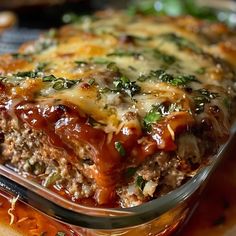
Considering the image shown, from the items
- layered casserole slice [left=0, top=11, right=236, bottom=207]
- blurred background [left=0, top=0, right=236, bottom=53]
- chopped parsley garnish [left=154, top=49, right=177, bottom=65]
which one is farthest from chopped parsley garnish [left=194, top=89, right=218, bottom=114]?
blurred background [left=0, top=0, right=236, bottom=53]

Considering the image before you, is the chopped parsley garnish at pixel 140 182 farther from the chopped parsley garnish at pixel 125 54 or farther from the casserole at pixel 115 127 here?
the chopped parsley garnish at pixel 125 54

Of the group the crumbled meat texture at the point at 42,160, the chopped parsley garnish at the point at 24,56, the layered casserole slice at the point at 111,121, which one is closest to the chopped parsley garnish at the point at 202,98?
the layered casserole slice at the point at 111,121

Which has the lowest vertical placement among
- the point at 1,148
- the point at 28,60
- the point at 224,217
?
the point at 224,217

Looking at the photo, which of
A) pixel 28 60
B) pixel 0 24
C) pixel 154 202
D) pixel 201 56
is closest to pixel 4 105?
pixel 28 60

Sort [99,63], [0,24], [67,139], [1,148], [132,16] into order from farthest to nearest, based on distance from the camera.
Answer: [0,24] < [132,16] < [99,63] < [1,148] < [67,139]

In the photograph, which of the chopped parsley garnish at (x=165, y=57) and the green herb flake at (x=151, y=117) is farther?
the chopped parsley garnish at (x=165, y=57)

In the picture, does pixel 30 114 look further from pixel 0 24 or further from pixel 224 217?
pixel 0 24
